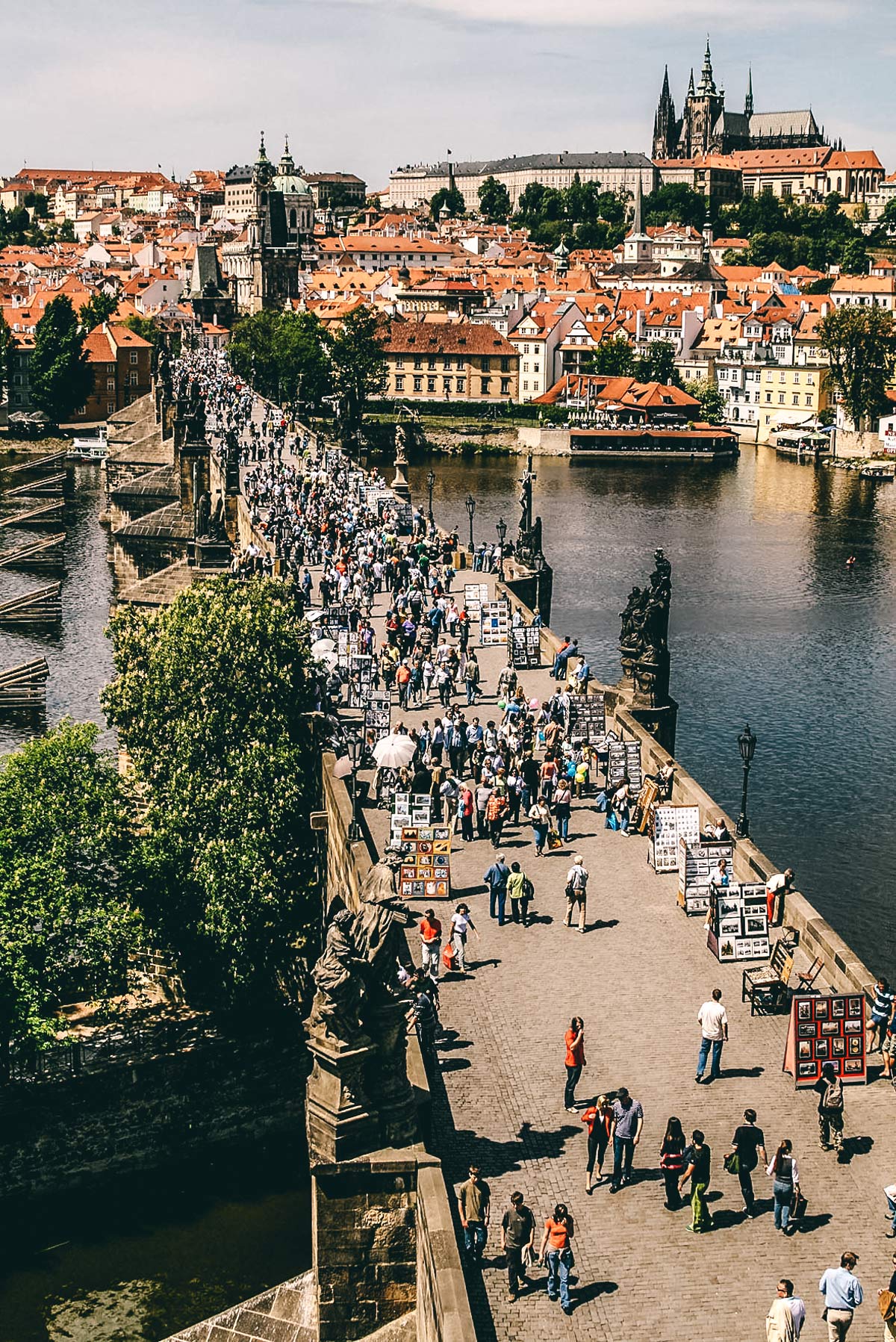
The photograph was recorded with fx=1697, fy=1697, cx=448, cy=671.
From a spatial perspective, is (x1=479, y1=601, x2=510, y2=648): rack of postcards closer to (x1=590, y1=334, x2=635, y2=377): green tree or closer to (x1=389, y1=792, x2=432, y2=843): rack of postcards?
(x1=389, y1=792, x2=432, y2=843): rack of postcards

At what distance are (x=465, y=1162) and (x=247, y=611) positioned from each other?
590 inches

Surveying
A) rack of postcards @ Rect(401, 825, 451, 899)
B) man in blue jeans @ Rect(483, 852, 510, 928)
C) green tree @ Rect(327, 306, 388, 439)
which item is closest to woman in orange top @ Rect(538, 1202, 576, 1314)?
man in blue jeans @ Rect(483, 852, 510, 928)

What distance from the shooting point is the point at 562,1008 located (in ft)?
65.5

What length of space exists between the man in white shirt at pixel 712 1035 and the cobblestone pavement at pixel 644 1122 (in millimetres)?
187

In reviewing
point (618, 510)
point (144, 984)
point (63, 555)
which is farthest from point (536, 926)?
point (618, 510)

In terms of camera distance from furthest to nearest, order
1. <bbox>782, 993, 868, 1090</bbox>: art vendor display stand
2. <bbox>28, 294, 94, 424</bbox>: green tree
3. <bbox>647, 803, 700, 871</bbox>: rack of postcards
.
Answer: <bbox>28, 294, 94, 424</bbox>: green tree
<bbox>647, 803, 700, 871</bbox>: rack of postcards
<bbox>782, 993, 868, 1090</bbox>: art vendor display stand

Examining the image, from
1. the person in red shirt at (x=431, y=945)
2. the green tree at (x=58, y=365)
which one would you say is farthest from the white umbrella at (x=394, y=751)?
the green tree at (x=58, y=365)

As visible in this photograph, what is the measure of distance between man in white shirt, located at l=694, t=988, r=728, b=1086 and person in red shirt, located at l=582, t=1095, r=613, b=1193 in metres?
1.88

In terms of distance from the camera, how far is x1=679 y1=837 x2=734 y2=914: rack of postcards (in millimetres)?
22750

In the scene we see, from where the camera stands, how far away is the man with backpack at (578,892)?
22.0m

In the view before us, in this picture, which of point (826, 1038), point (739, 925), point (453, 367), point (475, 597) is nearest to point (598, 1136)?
point (826, 1038)

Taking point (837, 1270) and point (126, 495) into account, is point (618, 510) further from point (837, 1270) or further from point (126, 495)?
point (837, 1270)

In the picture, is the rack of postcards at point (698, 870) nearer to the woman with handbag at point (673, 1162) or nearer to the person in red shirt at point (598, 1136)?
the person in red shirt at point (598, 1136)

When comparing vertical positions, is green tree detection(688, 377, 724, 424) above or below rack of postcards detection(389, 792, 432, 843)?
above
